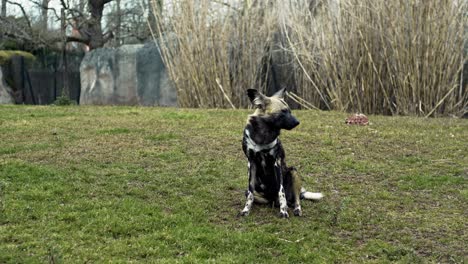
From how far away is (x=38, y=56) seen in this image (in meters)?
18.0

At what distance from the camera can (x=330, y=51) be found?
11211 mm

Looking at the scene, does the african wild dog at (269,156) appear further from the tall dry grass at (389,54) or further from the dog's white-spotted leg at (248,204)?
the tall dry grass at (389,54)

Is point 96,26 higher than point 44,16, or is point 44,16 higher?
point 44,16

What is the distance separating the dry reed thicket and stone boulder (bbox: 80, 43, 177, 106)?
4.38 ft

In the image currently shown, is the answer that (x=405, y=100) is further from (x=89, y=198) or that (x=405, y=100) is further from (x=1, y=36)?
(x=1, y=36)

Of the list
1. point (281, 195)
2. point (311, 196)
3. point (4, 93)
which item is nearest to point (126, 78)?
point (4, 93)

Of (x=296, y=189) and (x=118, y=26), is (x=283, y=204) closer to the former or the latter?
(x=296, y=189)

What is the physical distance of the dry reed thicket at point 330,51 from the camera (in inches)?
405

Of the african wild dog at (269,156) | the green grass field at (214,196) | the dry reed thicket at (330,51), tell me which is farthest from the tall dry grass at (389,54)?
the african wild dog at (269,156)

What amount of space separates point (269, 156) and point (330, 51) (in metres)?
6.78

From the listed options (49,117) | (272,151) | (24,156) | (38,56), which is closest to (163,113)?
(49,117)

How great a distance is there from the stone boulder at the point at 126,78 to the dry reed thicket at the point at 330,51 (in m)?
1.34

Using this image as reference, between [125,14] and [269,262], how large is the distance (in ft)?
55.5

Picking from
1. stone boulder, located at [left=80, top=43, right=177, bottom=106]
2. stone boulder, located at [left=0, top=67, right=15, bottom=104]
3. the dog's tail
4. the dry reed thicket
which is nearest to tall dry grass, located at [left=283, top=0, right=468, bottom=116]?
the dry reed thicket
